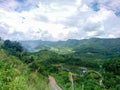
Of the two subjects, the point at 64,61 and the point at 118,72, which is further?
the point at 64,61

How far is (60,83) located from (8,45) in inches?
4090

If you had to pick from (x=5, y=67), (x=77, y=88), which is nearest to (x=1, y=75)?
(x=5, y=67)

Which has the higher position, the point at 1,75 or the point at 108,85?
the point at 1,75

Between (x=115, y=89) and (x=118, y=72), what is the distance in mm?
36371

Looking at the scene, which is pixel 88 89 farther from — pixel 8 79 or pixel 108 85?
pixel 8 79

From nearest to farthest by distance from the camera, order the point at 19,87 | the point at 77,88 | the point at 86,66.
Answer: the point at 19,87 → the point at 77,88 → the point at 86,66

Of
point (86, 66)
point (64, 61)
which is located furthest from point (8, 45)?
point (86, 66)

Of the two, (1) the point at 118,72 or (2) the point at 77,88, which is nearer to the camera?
(2) the point at 77,88

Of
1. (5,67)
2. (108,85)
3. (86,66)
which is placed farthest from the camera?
(86,66)

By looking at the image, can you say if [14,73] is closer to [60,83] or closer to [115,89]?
[115,89]

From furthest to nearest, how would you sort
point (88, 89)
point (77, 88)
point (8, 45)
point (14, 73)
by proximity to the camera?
1. point (8, 45)
2. point (77, 88)
3. point (88, 89)
4. point (14, 73)

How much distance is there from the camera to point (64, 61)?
171 m

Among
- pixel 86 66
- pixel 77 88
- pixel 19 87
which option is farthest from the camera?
pixel 86 66

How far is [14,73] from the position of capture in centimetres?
2952
